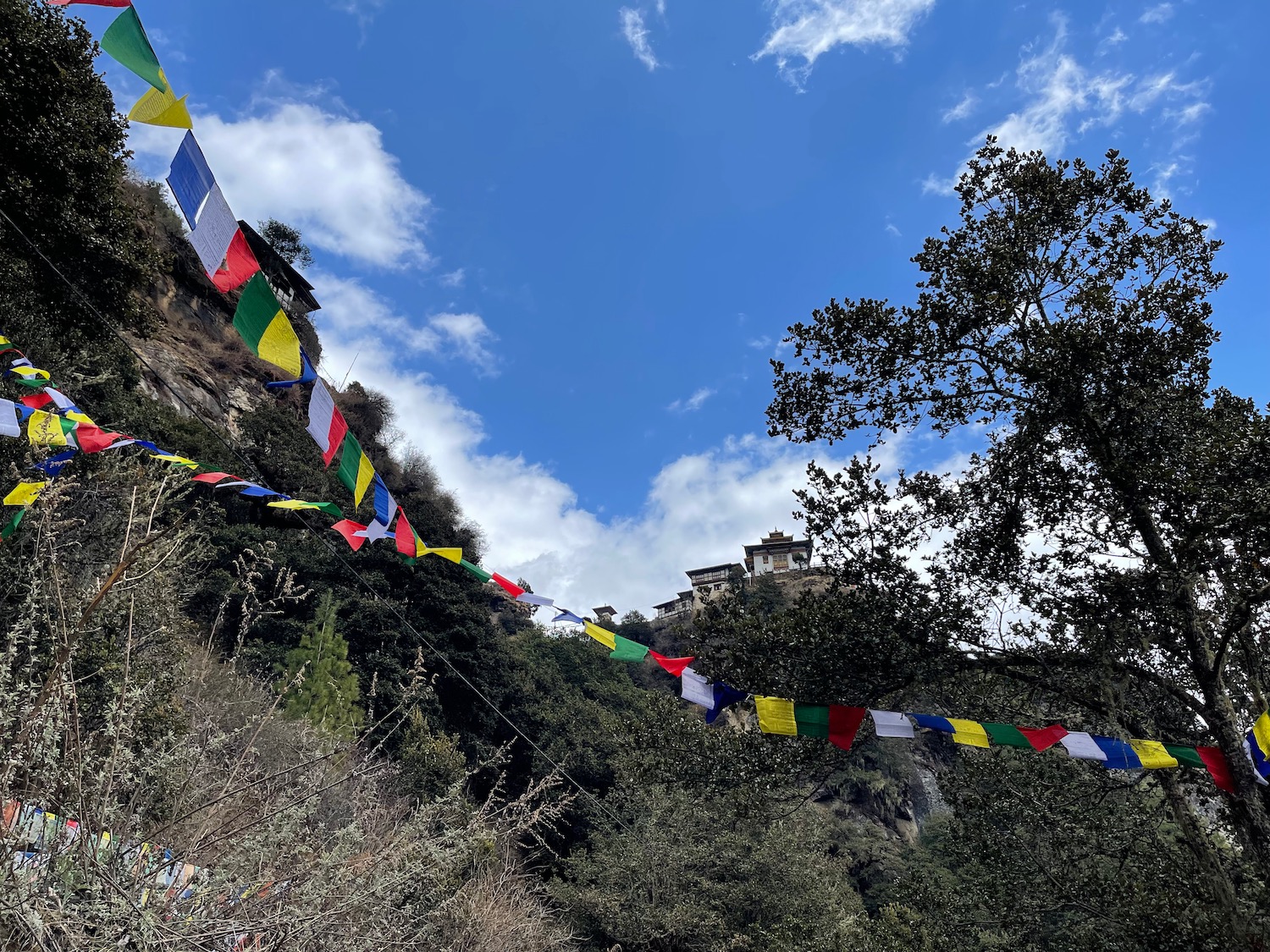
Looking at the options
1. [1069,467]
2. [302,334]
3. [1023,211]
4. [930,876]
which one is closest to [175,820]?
[1069,467]

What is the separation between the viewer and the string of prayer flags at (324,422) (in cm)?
516

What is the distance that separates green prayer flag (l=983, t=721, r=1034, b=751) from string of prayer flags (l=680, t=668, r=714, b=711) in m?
1.93

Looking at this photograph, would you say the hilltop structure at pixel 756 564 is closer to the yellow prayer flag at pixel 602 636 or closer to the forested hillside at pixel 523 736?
the forested hillside at pixel 523 736

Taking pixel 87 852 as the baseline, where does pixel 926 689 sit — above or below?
above

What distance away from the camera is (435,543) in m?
27.0

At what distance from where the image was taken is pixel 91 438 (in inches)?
262

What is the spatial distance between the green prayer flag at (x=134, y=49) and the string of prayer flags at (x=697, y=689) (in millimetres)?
4727

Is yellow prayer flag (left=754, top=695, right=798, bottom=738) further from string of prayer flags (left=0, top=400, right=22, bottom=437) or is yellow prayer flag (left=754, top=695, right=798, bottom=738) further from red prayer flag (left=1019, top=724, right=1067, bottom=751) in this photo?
string of prayer flags (left=0, top=400, right=22, bottom=437)

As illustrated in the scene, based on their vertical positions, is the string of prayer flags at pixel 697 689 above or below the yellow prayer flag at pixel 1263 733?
above

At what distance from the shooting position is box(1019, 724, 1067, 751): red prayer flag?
4.97 meters

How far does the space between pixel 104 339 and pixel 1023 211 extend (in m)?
13.2

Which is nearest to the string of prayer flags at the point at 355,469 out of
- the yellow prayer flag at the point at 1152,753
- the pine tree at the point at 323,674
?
the yellow prayer flag at the point at 1152,753

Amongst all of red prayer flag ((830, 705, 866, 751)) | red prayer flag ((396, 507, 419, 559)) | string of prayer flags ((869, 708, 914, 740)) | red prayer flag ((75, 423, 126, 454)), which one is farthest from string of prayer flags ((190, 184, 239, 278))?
string of prayer flags ((869, 708, 914, 740))

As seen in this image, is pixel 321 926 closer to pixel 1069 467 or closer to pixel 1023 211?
pixel 1069 467
